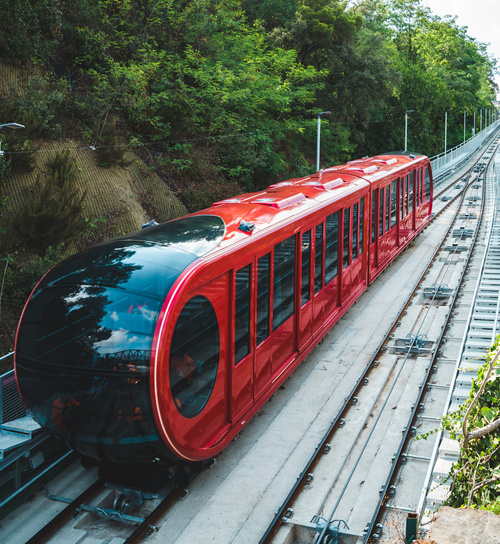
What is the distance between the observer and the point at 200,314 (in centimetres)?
684

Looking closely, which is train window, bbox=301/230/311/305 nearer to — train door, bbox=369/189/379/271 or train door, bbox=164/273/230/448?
train door, bbox=164/273/230/448

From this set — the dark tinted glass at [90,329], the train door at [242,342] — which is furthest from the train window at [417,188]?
the dark tinted glass at [90,329]

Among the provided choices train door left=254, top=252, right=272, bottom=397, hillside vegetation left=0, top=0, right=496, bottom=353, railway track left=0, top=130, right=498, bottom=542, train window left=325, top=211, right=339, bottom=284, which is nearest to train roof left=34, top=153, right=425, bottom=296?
train window left=325, top=211, right=339, bottom=284

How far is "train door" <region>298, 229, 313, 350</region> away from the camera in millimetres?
10094

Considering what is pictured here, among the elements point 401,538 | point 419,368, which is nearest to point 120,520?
point 401,538

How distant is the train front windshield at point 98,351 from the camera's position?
20.0 ft

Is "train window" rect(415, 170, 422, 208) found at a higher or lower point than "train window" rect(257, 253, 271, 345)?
higher

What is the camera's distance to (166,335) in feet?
20.1

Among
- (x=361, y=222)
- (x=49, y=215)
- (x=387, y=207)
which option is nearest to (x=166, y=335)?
(x=49, y=215)

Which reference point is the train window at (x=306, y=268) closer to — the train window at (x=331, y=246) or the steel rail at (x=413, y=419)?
the train window at (x=331, y=246)

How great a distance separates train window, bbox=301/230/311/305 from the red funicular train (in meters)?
0.25

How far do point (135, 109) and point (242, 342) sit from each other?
14.8 m

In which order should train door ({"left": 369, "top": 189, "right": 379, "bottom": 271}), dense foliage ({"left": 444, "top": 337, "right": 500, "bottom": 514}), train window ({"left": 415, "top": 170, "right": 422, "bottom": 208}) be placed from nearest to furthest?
1. dense foliage ({"left": 444, "top": 337, "right": 500, "bottom": 514})
2. train door ({"left": 369, "top": 189, "right": 379, "bottom": 271})
3. train window ({"left": 415, "top": 170, "right": 422, "bottom": 208})

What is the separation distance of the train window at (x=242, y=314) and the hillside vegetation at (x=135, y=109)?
6.36m
